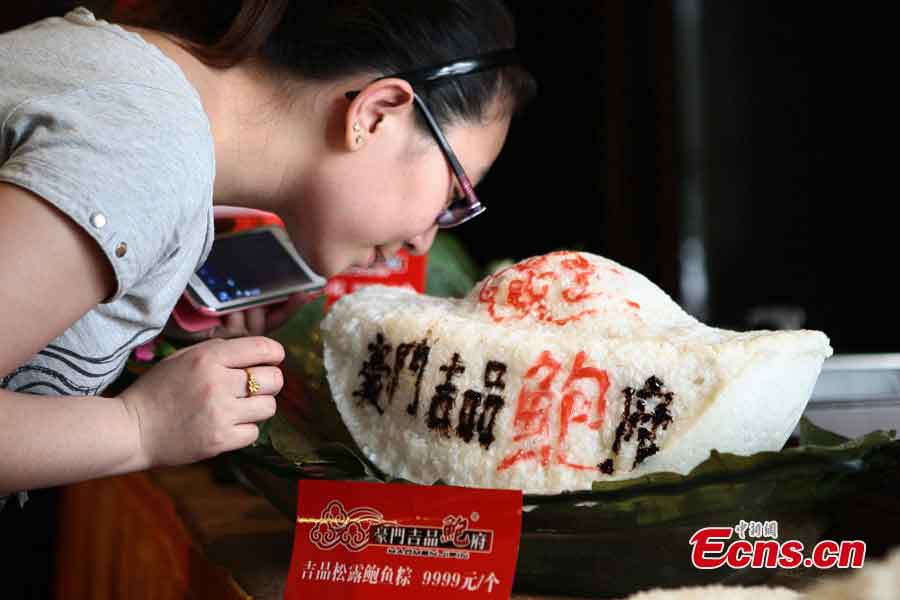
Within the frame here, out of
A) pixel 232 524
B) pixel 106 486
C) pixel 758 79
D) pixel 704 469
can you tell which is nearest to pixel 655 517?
pixel 704 469

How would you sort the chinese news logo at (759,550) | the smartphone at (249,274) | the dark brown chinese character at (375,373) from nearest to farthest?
1. the chinese news logo at (759,550)
2. the dark brown chinese character at (375,373)
3. the smartphone at (249,274)

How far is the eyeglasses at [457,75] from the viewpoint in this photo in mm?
722

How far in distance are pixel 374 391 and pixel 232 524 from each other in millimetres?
179

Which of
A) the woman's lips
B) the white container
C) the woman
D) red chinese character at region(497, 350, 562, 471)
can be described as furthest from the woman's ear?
the white container

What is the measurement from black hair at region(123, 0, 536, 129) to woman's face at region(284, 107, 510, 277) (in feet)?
0.11

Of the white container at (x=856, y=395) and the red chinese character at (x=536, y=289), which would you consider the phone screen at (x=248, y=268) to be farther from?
the white container at (x=856, y=395)

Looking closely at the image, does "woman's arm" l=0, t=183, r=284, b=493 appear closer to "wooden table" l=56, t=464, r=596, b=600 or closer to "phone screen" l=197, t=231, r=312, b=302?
"wooden table" l=56, t=464, r=596, b=600

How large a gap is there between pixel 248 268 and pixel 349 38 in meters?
0.33

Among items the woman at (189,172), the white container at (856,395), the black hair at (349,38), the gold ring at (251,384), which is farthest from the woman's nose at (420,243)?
the white container at (856,395)

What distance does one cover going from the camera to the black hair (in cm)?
72

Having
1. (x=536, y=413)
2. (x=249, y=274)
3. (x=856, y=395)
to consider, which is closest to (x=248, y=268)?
(x=249, y=274)

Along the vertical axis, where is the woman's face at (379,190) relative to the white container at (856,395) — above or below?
above

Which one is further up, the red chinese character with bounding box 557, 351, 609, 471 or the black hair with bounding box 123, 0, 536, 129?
the black hair with bounding box 123, 0, 536, 129

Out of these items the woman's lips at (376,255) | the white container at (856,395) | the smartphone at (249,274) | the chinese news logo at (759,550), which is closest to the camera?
the chinese news logo at (759,550)
